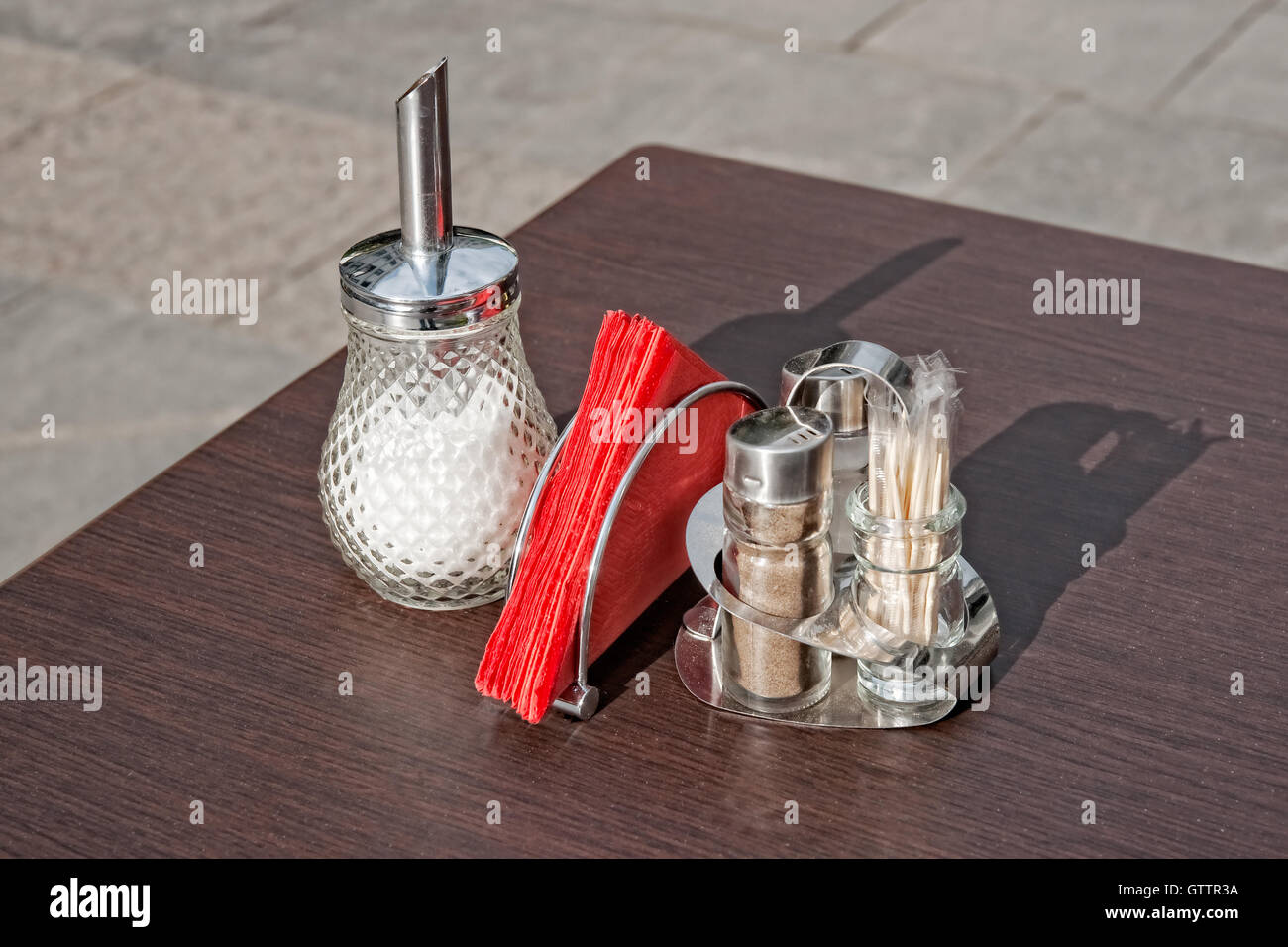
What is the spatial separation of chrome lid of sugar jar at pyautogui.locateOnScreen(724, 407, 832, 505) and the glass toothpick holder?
1.4 inches

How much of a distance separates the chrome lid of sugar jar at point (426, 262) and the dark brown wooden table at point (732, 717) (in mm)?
168

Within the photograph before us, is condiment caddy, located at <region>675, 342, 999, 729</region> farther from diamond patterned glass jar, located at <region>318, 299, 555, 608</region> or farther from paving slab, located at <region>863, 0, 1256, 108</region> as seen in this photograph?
paving slab, located at <region>863, 0, 1256, 108</region>

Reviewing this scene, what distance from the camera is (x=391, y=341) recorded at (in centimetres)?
70

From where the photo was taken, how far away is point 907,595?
0.67 m

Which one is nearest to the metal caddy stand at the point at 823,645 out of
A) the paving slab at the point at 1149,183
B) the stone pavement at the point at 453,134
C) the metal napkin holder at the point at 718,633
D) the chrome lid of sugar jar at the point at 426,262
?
the metal napkin holder at the point at 718,633

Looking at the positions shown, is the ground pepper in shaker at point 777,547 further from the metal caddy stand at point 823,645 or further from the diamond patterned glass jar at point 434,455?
the diamond patterned glass jar at point 434,455

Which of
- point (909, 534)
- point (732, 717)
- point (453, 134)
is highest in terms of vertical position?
point (909, 534)

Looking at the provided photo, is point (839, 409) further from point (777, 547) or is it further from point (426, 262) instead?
point (426, 262)

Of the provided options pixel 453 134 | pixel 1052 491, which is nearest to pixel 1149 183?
pixel 453 134

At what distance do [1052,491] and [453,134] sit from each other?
6.96 ft

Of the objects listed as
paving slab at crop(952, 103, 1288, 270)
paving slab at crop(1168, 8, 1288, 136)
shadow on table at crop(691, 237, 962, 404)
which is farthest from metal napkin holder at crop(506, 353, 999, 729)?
paving slab at crop(1168, 8, 1288, 136)

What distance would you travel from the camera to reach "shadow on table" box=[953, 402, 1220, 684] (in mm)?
778
